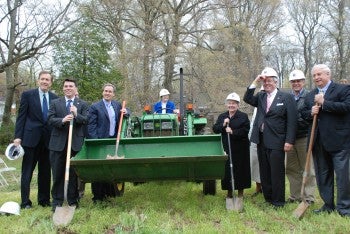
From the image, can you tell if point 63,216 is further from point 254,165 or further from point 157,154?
point 254,165

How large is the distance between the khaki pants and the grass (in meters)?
0.23

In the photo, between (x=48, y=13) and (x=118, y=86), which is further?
(x=48, y=13)

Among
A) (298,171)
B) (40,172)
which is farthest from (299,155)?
(40,172)

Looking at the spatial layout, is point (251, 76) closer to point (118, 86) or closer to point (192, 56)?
point (192, 56)

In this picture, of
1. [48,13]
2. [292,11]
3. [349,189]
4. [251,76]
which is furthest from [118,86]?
[292,11]

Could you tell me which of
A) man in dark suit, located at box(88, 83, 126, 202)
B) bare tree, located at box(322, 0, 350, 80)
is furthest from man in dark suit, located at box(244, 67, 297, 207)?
bare tree, located at box(322, 0, 350, 80)

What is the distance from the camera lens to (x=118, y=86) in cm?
1750

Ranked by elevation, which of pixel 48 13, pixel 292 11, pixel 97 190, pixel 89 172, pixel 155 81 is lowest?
pixel 97 190

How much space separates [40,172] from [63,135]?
2.83 feet

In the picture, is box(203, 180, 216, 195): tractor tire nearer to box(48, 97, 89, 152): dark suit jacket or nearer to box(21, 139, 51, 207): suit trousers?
box(48, 97, 89, 152): dark suit jacket

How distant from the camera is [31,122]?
5.73 metres

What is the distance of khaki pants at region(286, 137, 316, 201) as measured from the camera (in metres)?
5.78

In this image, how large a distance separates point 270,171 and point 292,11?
113 feet

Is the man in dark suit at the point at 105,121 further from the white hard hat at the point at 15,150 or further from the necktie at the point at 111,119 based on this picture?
the white hard hat at the point at 15,150
